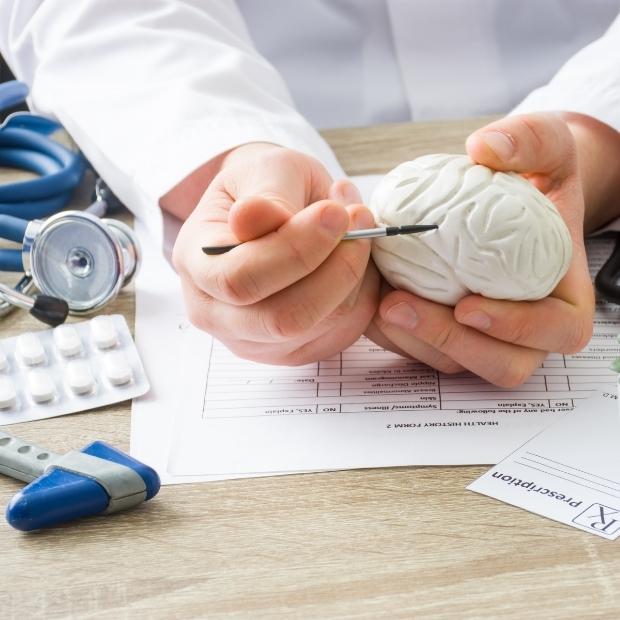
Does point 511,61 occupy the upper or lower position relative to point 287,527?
lower

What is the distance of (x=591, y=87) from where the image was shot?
0.78 metres

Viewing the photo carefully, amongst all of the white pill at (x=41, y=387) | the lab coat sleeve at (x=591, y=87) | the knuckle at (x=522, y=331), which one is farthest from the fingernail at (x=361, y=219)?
the lab coat sleeve at (x=591, y=87)

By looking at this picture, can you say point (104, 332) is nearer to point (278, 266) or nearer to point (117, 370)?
point (117, 370)

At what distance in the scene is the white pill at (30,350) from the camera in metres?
0.61

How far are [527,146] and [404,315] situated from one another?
128 millimetres

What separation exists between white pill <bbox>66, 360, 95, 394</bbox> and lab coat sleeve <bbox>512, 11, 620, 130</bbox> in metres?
0.44

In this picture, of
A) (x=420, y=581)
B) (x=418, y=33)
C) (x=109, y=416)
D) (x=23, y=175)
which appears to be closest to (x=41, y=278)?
(x=109, y=416)

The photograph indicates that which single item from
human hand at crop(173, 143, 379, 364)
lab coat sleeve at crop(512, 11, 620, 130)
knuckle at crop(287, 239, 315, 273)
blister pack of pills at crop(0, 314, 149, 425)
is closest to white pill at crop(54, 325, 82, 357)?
blister pack of pills at crop(0, 314, 149, 425)

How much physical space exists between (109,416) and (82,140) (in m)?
0.35

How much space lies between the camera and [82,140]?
0.84 m

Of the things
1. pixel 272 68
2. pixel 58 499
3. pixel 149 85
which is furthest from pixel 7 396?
pixel 272 68

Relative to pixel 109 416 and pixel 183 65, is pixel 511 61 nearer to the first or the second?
pixel 183 65

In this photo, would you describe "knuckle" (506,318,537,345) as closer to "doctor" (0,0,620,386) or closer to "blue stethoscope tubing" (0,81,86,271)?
"doctor" (0,0,620,386)

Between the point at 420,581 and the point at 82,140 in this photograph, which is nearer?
the point at 420,581
